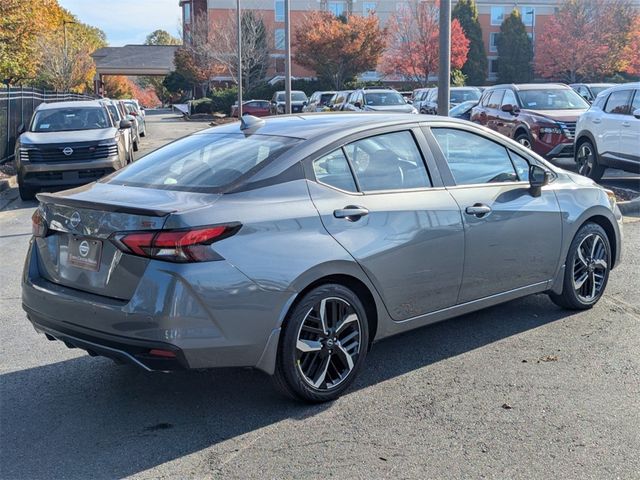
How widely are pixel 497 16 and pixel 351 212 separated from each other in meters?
70.7

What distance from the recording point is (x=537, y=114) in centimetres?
1533

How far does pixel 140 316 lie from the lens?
12.5ft

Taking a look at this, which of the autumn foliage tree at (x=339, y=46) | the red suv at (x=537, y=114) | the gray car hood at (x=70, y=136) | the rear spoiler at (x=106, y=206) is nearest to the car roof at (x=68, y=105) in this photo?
the gray car hood at (x=70, y=136)

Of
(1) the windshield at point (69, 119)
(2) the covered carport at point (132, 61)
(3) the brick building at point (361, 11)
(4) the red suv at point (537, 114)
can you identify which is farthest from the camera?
(2) the covered carport at point (132, 61)

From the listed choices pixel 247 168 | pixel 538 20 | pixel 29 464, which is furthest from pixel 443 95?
pixel 538 20

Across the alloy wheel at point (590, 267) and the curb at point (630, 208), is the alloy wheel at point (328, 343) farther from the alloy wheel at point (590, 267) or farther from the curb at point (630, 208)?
the curb at point (630, 208)

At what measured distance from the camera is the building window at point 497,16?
69.6 metres

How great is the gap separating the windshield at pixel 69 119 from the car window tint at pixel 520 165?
35.1 feet

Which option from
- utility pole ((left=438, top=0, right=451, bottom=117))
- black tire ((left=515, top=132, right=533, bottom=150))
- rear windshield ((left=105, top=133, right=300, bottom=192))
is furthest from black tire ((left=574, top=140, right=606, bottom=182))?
rear windshield ((left=105, top=133, right=300, bottom=192))

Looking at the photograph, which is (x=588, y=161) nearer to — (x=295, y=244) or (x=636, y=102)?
(x=636, y=102)

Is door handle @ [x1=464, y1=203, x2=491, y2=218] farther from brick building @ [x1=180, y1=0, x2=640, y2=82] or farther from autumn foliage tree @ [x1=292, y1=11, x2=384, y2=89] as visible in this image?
brick building @ [x1=180, y1=0, x2=640, y2=82]

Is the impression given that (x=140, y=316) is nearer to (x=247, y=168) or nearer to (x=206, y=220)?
(x=206, y=220)

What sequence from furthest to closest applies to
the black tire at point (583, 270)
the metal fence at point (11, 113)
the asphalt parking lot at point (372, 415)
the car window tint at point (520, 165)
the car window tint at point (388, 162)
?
the metal fence at point (11, 113) < the black tire at point (583, 270) < the car window tint at point (520, 165) < the car window tint at point (388, 162) < the asphalt parking lot at point (372, 415)

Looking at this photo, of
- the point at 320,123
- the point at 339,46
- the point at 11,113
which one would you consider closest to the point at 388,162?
the point at 320,123
